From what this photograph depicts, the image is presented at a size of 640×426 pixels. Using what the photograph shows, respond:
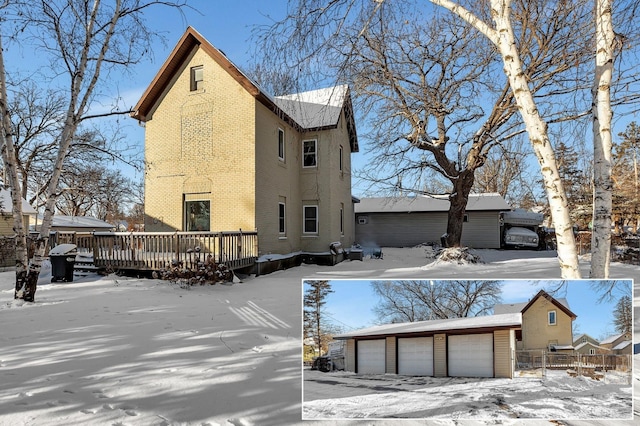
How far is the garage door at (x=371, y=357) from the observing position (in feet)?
6.81

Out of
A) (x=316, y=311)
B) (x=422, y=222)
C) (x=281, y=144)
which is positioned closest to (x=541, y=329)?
(x=316, y=311)

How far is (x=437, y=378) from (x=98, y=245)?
11781 mm

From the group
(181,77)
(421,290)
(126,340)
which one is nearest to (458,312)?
(421,290)

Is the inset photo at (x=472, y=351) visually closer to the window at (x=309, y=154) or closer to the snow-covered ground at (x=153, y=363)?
the snow-covered ground at (x=153, y=363)

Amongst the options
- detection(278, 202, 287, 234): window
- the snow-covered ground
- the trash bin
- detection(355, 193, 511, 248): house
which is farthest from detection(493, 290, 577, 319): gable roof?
detection(355, 193, 511, 248): house

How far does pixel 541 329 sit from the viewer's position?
6.57 ft

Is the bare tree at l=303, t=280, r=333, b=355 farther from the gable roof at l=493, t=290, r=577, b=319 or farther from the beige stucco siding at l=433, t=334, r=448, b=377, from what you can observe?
the gable roof at l=493, t=290, r=577, b=319

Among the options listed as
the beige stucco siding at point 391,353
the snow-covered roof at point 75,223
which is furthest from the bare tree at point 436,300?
the snow-covered roof at point 75,223

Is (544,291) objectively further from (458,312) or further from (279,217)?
(279,217)

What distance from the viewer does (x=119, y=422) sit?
254 cm

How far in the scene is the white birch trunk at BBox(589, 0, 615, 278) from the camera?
3.26 m

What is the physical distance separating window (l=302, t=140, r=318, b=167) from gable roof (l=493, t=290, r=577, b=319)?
1511cm

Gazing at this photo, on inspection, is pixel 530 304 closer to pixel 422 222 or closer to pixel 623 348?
pixel 623 348

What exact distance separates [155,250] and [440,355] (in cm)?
1015
